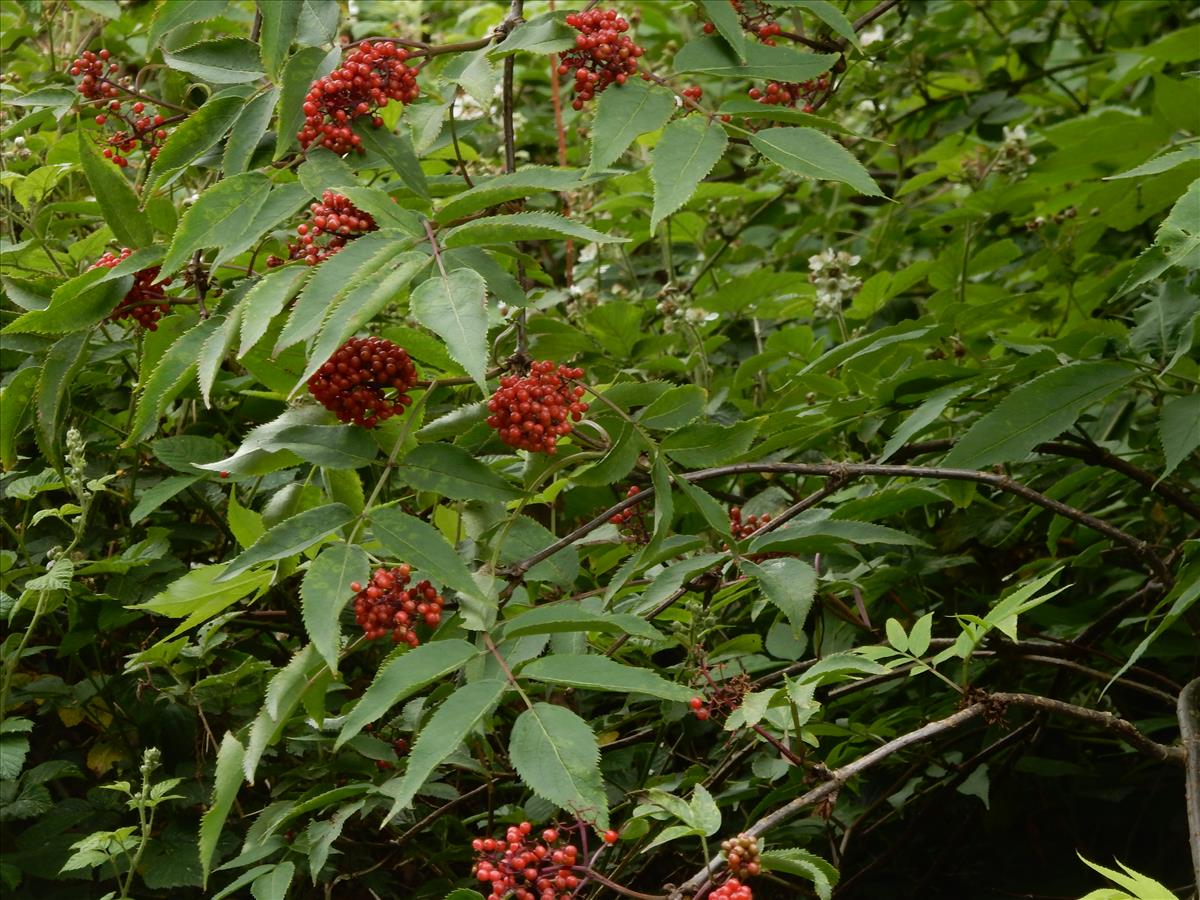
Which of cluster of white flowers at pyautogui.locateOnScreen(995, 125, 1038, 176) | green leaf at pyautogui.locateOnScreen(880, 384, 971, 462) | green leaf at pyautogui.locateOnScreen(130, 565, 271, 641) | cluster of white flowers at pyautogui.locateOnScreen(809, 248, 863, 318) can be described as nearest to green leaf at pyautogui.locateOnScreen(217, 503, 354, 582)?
green leaf at pyautogui.locateOnScreen(130, 565, 271, 641)

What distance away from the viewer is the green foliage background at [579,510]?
126 centimetres

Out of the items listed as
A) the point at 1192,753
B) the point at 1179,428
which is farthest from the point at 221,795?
the point at 1179,428

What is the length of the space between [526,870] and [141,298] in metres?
0.77

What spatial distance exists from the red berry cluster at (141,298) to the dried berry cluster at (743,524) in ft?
2.29

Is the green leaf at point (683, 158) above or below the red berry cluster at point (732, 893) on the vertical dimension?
above

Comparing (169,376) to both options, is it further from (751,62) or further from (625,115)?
(751,62)

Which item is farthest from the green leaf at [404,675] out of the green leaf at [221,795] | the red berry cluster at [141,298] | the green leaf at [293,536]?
the red berry cluster at [141,298]

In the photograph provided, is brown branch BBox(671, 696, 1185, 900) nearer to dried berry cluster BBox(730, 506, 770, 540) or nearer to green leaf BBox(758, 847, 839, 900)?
green leaf BBox(758, 847, 839, 900)

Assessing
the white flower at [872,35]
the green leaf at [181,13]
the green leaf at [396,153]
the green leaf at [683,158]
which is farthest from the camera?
the white flower at [872,35]

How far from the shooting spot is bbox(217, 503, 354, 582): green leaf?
3.87 feet

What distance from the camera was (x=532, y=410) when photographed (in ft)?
4.19

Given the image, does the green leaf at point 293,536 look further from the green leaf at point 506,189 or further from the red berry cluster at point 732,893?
the red berry cluster at point 732,893

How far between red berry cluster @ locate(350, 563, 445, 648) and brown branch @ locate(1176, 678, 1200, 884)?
73cm

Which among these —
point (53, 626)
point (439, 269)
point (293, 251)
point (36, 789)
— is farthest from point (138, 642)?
point (439, 269)
